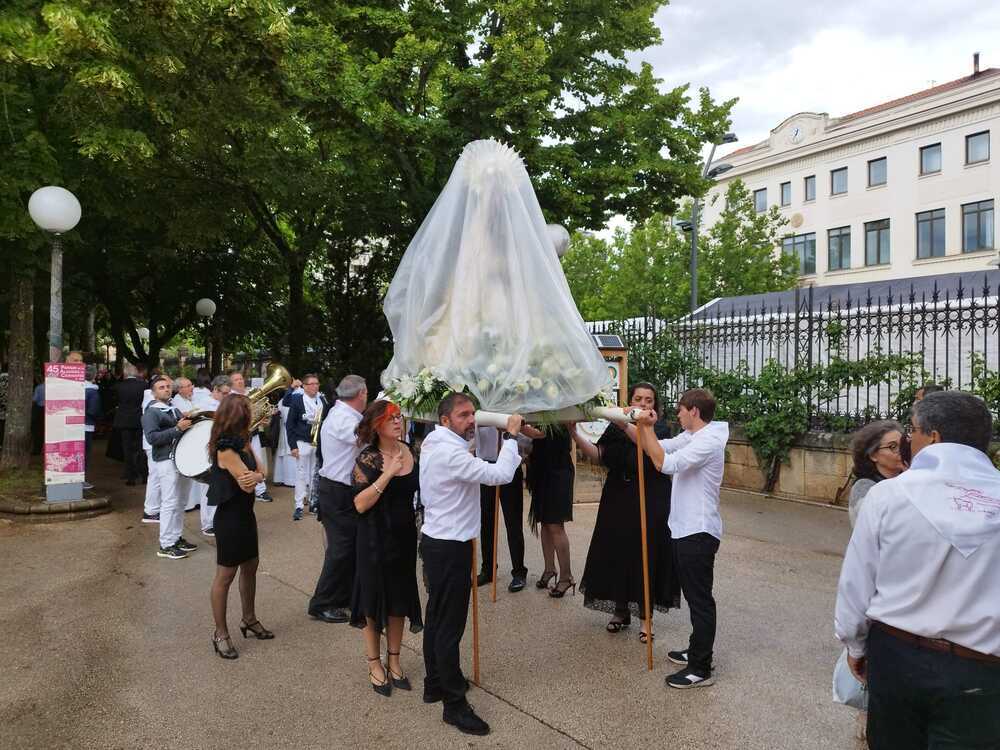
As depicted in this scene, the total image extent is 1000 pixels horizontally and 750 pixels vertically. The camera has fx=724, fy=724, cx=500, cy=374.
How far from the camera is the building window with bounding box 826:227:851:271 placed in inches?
1496

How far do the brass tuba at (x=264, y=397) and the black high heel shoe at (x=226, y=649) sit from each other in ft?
6.33

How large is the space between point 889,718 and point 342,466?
12.4 feet

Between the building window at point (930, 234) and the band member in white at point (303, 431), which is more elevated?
the building window at point (930, 234)

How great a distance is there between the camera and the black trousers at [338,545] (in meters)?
5.15

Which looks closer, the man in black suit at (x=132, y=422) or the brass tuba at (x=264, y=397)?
the brass tuba at (x=264, y=397)

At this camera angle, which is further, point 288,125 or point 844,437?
point 288,125

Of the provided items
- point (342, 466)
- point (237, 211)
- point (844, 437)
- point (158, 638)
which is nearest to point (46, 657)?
point (158, 638)

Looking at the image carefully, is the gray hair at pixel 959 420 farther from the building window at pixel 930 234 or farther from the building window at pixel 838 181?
the building window at pixel 838 181

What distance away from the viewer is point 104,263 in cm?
1719

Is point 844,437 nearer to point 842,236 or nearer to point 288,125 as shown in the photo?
point 288,125

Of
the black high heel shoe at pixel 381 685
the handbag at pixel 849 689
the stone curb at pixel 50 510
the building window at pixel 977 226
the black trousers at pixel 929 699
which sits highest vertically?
the building window at pixel 977 226

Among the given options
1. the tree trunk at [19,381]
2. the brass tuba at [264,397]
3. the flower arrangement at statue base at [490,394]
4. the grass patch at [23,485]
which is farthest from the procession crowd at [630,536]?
the tree trunk at [19,381]

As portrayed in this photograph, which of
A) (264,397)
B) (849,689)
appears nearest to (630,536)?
(849,689)

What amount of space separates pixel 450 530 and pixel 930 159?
121ft
